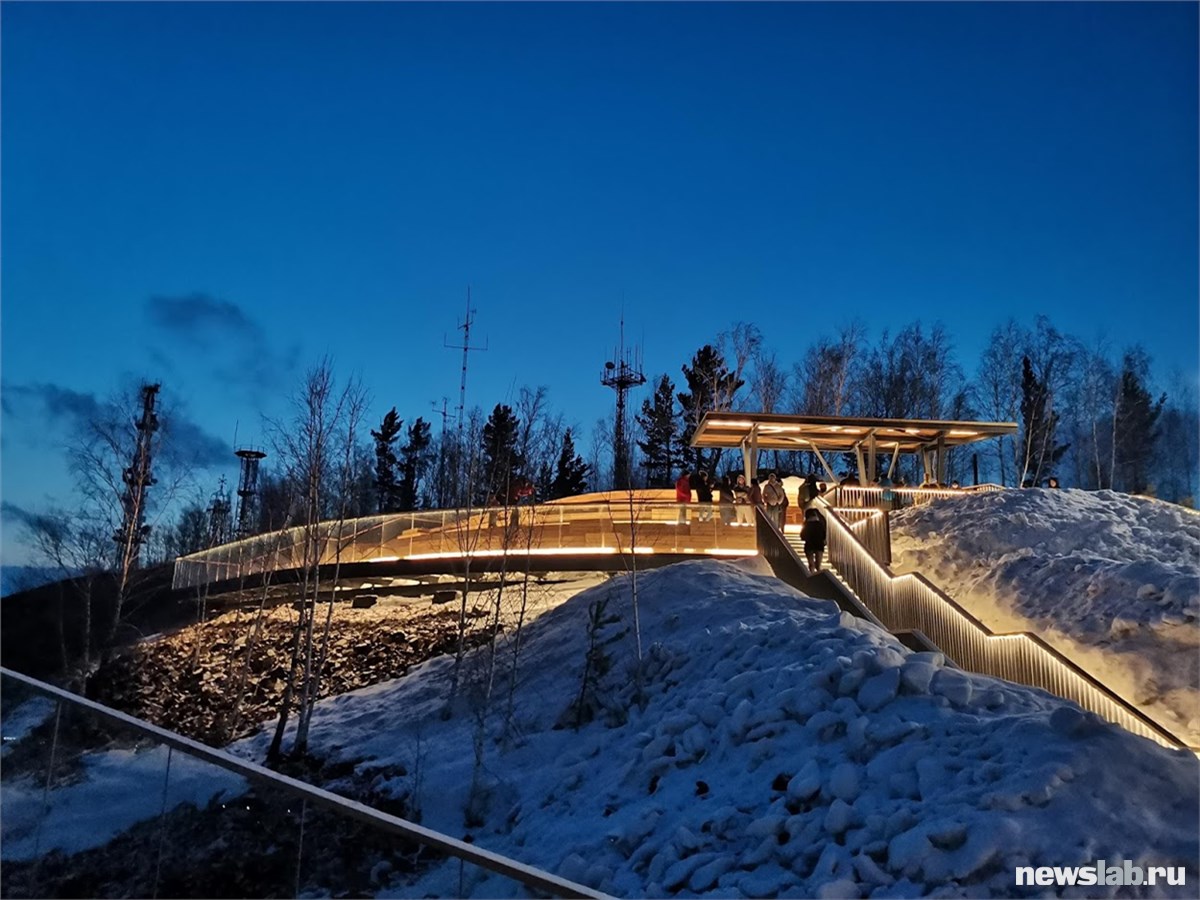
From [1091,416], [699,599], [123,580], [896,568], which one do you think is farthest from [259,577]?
[1091,416]

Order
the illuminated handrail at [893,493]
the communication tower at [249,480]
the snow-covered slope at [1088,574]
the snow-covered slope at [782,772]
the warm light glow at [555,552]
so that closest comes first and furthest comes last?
the snow-covered slope at [782,772]
the snow-covered slope at [1088,574]
the warm light glow at [555,552]
the illuminated handrail at [893,493]
the communication tower at [249,480]

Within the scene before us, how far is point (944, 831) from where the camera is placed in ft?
20.3

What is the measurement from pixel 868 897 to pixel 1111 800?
6.40ft

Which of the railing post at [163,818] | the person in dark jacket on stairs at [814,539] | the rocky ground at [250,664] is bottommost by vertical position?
the rocky ground at [250,664]

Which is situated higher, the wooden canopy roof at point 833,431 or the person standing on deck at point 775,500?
the wooden canopy roof at point 833,431

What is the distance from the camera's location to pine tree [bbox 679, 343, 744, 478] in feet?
138

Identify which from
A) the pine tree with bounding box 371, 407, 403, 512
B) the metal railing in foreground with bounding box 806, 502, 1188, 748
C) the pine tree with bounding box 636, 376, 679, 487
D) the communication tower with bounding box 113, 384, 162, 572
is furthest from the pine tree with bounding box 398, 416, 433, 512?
the metal railing in foreground with bounding box 806, 502, 1188, 748

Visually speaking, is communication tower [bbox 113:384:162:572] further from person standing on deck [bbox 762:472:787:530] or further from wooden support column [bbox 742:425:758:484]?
wooden support column [bbox 742:425:758:484]

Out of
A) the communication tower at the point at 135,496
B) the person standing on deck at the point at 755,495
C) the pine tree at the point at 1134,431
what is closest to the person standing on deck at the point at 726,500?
the person standing on deck at the point at 755,495

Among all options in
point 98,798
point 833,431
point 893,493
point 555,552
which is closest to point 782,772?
point 98,798

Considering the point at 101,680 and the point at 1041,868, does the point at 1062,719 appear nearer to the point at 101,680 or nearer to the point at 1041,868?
the point at 1041,868

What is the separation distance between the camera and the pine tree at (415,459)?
60594 mm

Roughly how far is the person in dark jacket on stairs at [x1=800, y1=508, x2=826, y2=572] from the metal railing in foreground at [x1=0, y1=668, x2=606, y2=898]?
40.8 ft

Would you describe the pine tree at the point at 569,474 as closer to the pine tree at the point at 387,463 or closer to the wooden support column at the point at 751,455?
the pine tree at the point at 387,463
